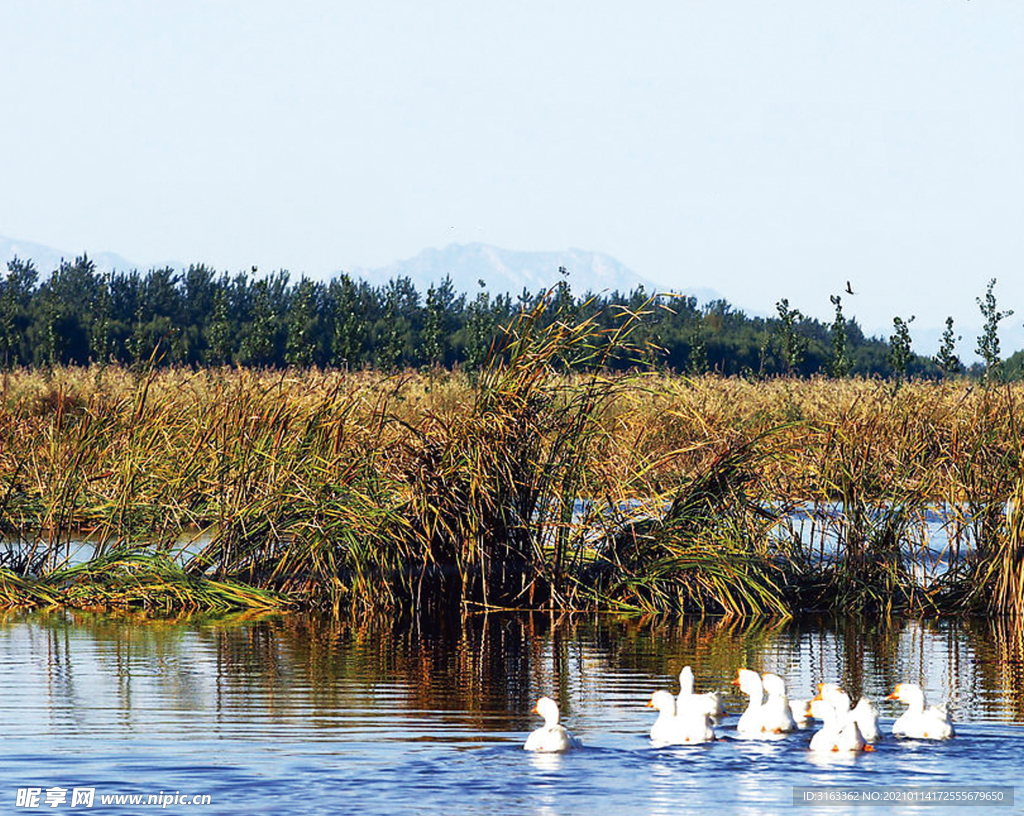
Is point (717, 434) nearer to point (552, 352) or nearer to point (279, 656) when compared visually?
point (552, 352)

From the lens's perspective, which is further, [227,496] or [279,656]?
[227,496]

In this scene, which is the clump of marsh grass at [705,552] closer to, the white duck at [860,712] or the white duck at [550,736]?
the white duck at [860,712]

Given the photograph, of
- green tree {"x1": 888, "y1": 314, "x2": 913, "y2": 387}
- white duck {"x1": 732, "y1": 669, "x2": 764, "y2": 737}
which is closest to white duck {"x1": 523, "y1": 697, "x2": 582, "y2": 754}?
white duck {"x1": 732, "y1": 669, "x2": 764, "y2": 737}

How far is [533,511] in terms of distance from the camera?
13.2 m

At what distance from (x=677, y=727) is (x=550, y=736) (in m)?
0.75

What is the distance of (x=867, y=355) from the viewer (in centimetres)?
7488

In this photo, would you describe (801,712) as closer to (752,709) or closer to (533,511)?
(752,709)

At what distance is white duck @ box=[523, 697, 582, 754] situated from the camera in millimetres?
7902

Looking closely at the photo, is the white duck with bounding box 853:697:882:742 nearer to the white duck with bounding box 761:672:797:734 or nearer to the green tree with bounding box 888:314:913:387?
the white duck with bounding box 761:672:797:734

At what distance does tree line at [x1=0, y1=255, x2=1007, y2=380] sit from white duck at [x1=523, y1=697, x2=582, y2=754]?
1661 inches

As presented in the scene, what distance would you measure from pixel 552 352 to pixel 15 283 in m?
65.0

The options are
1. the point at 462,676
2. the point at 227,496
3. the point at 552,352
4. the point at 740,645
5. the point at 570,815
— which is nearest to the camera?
the point at 570,815

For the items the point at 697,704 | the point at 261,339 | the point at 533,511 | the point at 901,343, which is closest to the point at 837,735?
the point at 697,704

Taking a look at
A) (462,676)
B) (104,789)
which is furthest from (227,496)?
(104,789)
